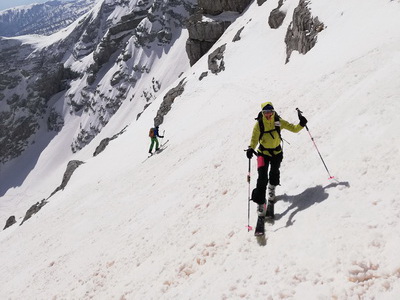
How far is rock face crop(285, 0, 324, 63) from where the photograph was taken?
25.4 m

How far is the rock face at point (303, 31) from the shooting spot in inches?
1001

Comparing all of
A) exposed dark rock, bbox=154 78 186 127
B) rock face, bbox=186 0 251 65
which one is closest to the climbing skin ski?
exposed dark rock, bbox=154 78 186 127

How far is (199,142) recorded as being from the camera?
22.7m

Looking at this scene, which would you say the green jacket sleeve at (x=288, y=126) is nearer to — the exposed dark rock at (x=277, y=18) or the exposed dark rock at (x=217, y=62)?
the exposed dark rock at (x=217, y=62)

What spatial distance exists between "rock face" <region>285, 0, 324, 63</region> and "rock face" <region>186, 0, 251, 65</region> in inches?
1883

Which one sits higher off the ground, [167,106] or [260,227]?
[260,227]

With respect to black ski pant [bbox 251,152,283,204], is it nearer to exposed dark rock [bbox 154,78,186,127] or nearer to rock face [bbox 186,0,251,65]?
exposed dark rock [bbox 154,78,186,127]

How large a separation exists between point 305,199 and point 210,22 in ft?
252

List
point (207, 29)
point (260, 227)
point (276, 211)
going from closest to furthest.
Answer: point (260, 227)
point (276, 211)
point (207, 29)

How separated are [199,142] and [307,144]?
11.4 meters

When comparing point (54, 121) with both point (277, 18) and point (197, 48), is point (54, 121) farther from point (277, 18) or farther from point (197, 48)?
point (277, 18)

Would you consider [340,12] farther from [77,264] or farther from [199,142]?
[77,264]

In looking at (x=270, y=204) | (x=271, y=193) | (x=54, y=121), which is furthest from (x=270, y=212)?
(x=54, y=121)

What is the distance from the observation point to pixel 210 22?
78.7m
